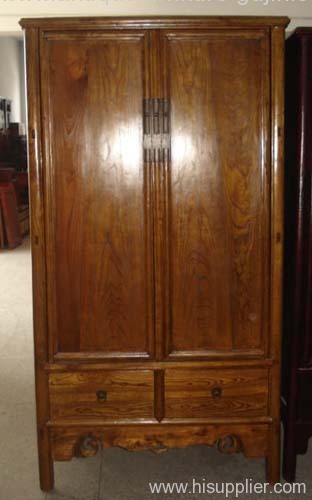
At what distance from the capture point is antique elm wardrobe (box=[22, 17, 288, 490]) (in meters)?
1.97

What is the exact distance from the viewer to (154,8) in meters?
3.26

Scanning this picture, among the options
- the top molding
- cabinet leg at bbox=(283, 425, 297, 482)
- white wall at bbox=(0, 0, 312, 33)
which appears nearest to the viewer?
the top molding

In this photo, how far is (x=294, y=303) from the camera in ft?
7.18

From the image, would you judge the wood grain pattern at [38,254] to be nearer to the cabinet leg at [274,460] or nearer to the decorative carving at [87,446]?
the decorative carving at [87,446]

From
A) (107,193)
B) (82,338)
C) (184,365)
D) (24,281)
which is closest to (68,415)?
(82,338)

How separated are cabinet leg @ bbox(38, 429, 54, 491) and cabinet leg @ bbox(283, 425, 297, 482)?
35.4 inches

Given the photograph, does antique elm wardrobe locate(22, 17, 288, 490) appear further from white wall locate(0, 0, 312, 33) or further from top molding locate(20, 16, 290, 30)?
white wall locate(0, 0, 312, 33)

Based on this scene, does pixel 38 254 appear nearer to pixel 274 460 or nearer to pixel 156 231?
pixel 156 231

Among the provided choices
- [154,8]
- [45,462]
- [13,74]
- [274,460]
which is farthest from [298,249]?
[13,74]

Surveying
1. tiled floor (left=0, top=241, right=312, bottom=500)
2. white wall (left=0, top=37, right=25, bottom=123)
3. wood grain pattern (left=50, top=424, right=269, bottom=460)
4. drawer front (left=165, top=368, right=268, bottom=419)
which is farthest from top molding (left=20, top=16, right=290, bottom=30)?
white wall (left=0, top=37, right=25, bottom=123)

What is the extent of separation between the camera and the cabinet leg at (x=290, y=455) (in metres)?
2.23

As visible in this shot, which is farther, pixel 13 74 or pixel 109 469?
pixel 13 74

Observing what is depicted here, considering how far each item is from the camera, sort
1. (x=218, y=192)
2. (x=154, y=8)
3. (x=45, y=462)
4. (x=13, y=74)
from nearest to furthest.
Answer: (x=218, y=192) < (x=45, y=462) < (x=154, y=8) < (x=13, y=74)

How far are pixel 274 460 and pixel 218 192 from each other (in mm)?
1034
